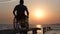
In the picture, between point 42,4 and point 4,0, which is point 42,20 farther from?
point 4,0

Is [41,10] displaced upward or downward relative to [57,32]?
upward

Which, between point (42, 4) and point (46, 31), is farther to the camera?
point (42, 4)

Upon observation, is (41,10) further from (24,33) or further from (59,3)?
(24,33)

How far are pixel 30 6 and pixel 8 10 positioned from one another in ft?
1.08

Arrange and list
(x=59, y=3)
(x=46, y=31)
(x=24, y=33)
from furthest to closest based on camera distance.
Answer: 1. (x=59, y=3)
2. (x=46, y=31)
3. (x=24, y=33)

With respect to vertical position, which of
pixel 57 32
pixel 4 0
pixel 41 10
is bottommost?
pixel 57 32

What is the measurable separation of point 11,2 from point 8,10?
0.41 feet

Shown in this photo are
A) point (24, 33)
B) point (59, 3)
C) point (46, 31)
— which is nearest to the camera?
point (24, 33)

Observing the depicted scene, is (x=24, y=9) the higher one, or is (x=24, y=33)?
(x=24, y=9)

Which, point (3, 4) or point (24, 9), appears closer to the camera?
point (24, 9)

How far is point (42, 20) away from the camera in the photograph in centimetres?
230

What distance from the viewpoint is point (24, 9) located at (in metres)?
1.73

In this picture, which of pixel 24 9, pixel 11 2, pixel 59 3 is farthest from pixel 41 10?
pixel 24 9

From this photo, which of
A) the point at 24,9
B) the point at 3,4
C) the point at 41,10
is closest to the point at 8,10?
the point at 3,4
